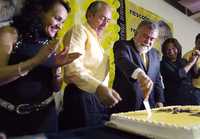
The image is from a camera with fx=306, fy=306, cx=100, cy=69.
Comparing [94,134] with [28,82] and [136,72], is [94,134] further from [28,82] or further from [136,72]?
[136,72]

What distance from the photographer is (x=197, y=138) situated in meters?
0.68

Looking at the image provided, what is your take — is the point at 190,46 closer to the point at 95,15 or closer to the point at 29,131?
the point at 95,15

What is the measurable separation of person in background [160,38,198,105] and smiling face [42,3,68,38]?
944mm

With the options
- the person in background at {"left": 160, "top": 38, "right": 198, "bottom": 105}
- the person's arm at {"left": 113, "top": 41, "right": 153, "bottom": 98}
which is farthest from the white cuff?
the person in background at {"left": 160, "top": 38, "right": 198, "bottom": 105}

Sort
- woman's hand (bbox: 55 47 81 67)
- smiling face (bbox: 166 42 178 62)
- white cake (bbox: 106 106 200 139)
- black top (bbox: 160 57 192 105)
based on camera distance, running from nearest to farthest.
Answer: white cake (bbox: 106 106 200 139) → woman's hand (bbox: 55 47 81 67) → black top (bbox: 160 57 192 105) → smiling face (bbox: 166 42 178 62)

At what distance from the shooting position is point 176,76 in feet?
6.14

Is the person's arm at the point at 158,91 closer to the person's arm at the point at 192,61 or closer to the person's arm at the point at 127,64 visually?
the person's arm at the point at 127,64

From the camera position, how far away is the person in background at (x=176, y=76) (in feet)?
6.16

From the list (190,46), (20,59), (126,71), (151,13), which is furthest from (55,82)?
(190,46)

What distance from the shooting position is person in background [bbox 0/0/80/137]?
0.94 m

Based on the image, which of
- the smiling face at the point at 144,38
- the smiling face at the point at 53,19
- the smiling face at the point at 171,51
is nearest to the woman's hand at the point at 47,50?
the smiling face at the point at 53,19

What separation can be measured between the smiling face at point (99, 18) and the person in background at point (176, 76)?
635 mm

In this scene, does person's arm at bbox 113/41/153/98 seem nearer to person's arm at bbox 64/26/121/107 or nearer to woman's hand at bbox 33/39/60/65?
person's arm at bbox 64/26/121/107

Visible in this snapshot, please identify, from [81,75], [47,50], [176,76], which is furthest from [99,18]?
[176,76]
